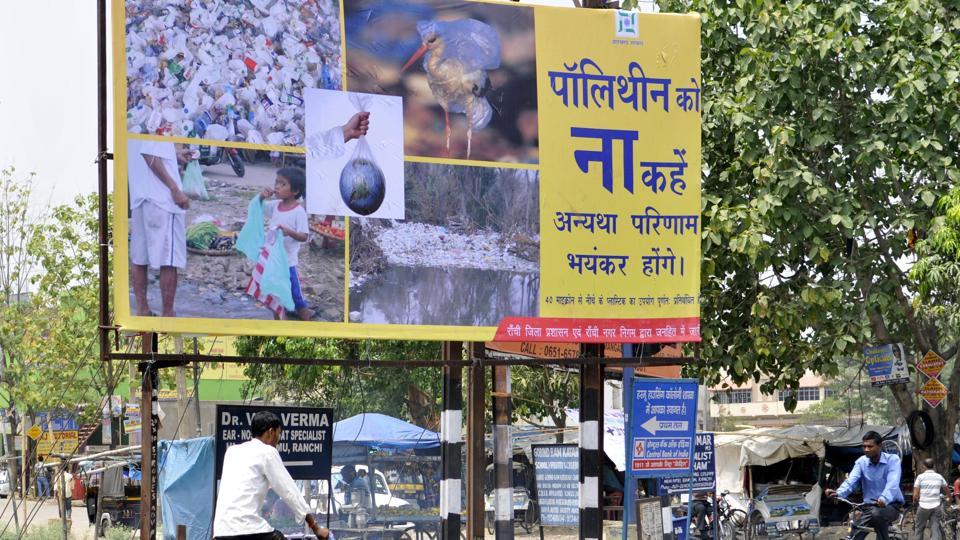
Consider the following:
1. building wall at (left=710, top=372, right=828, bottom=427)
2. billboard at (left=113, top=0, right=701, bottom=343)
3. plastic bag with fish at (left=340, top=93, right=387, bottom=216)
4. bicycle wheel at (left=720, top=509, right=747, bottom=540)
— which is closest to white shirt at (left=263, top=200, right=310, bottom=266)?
billboard at (left=113, top=0, right=701, bottom=343)

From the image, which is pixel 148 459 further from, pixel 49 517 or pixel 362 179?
pixel 49 517

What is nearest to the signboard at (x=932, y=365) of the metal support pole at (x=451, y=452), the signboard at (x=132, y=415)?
the metal support pole at (x=451, y=452)

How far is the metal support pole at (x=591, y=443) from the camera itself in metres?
13.6

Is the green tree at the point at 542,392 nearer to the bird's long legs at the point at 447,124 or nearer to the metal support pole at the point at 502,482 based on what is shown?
the metal support pole at the point at 502,482

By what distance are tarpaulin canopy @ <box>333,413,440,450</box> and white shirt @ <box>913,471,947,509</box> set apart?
8.46m

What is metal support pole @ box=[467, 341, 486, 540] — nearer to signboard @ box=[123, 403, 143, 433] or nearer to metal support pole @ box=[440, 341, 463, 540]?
metal support pole @ box=[440, 341, 463, 540]

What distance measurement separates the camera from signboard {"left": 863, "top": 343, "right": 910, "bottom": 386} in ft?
63.5

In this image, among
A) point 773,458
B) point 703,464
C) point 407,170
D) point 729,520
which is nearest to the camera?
point 407,170

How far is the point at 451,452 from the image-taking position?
14.1 metres

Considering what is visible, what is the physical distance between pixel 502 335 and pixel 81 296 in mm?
27686

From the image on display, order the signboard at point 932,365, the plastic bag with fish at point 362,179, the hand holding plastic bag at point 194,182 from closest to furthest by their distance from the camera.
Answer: the hand holding plastic bag at point 194,182 < the plastic bag with fish at point 362,179 < the signboard at point 932,365

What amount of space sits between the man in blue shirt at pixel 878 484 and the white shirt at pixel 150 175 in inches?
305

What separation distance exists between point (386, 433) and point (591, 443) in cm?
997

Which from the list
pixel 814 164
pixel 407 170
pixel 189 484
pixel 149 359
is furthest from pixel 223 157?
pixel 814 164
